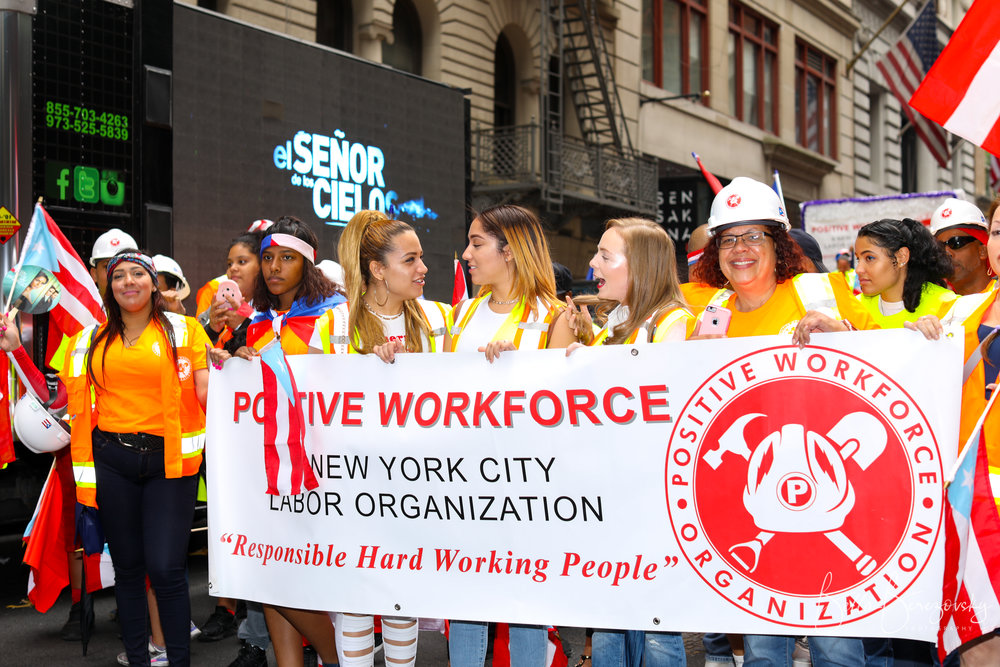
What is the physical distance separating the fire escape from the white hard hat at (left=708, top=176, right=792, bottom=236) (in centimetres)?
1397

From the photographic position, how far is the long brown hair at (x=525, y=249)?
161 inches

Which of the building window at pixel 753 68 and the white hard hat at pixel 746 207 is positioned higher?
the building window at pixel 753 68

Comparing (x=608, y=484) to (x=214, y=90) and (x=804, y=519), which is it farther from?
(x=214, y=90)

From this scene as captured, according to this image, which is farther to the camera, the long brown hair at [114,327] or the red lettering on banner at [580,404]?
the long brown hair at [114,327]

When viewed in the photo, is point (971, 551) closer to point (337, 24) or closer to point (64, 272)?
point (64, 272)

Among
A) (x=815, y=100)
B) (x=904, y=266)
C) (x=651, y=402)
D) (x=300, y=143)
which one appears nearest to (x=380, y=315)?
(x=651, y=402)

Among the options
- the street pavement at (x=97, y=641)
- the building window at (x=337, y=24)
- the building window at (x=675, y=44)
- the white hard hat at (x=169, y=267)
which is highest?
the building window at (x=675, y=44)

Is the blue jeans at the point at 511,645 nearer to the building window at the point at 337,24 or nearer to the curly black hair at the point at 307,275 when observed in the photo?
the curly black hair at the point at 307,275

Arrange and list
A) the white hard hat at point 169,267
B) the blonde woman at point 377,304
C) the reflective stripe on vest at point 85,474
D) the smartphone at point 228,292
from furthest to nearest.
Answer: the white hard hat at point 169,267
the smartphone at point 228,292
the reflective stripe on vest at point 85,474
the blonde woman at point 377,304

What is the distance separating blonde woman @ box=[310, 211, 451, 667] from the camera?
4.25 metres

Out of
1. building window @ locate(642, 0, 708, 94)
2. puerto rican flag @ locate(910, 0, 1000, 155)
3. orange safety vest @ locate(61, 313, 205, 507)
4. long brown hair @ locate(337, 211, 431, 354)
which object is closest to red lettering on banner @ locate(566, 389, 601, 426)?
long brown hair @ locate(337, 211, 431, 354)

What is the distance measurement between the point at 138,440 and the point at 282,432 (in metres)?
0.72

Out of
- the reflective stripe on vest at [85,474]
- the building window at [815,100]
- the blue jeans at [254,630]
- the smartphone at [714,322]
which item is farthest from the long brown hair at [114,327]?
the building window at [815,100]

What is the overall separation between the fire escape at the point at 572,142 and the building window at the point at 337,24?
8.58ft
